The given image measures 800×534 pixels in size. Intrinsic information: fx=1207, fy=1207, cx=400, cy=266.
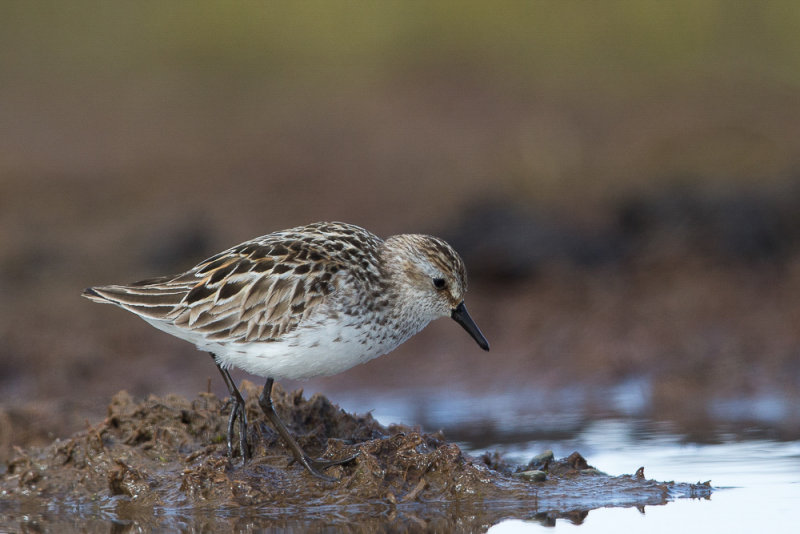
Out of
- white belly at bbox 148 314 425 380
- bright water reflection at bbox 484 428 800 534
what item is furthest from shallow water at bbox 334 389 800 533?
white belly at bbox 148 314 425 380

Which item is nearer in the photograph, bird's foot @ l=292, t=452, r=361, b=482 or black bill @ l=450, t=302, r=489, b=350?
bird's foot @ l=292, t=452, r=361, b=482

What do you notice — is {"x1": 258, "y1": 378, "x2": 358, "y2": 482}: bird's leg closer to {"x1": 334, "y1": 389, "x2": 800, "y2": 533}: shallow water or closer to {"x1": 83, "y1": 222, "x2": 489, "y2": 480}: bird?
{"x1": 83, "y1": 222, "x2": 489, "y2": 480}: bird

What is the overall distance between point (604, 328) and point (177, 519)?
537 cm

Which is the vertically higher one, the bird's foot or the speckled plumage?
the speckled plumage

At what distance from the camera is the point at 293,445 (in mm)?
6711

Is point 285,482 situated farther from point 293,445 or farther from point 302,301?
point 302,301

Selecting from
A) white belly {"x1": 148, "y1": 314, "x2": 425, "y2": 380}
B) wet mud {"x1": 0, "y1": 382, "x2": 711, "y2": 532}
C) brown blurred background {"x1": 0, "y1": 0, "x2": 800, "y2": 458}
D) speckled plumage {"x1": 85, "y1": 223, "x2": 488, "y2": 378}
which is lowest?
wet mud {"x1": 0, "y1": 382, "x2": 711, "y2": 532}

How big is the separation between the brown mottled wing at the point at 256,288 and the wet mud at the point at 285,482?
0.72m

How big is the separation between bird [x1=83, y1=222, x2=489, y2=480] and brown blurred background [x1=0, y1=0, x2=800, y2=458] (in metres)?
2.67

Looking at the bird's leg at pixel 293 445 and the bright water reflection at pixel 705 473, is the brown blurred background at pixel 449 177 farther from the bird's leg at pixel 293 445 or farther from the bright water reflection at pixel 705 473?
the bird's leg at pixel 293 445

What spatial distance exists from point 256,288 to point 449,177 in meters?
7.98

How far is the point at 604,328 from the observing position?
10930 mm

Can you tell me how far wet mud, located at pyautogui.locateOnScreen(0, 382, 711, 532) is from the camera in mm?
6523

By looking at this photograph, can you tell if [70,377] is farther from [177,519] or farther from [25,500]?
[177,519]
